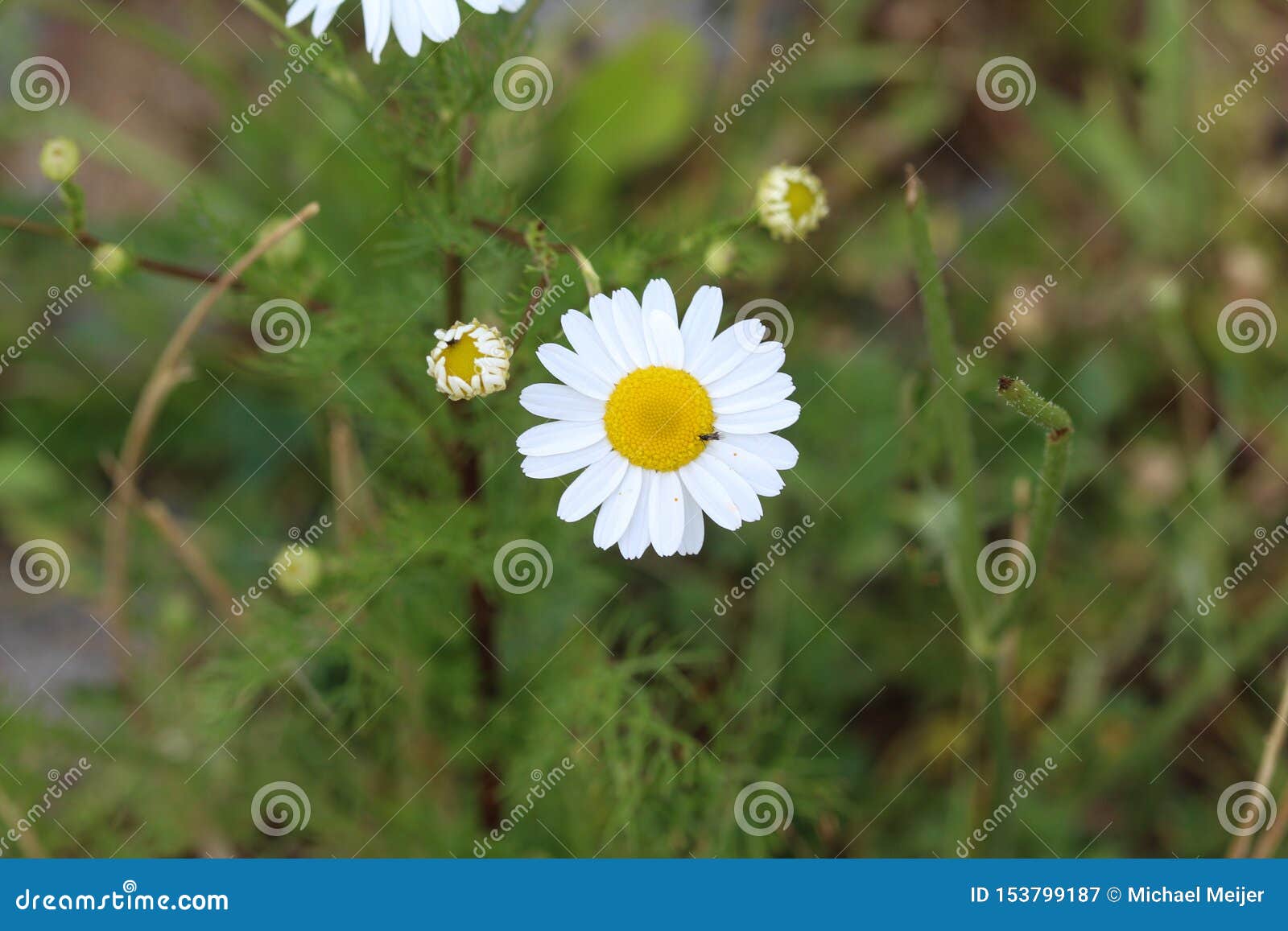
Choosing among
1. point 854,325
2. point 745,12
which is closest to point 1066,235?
point 854,325

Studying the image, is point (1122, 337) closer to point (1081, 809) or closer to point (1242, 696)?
point (1242, 696)

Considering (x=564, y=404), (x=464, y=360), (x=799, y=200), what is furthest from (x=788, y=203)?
(x=464, y=360)

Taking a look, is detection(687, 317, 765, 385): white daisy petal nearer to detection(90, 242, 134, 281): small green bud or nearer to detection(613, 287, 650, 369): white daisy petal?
detection(613, 287, 650, 369): white daisy petal

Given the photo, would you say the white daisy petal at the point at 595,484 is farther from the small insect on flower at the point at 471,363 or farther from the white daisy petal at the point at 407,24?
the white daisy petal at the point at 407,24

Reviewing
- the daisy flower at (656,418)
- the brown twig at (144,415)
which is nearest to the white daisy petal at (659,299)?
the daisy flower at (656,418)

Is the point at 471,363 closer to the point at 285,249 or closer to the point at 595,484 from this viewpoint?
the point at 595,484

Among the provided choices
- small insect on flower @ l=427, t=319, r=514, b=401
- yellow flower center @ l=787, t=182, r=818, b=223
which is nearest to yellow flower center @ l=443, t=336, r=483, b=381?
small insect on flower @ l=427, t=319, r=514, b=401
